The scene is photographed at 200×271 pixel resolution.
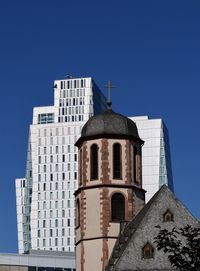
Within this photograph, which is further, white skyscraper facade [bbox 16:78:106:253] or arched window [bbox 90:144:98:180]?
white skyscraper facade [bbox 16:78:106:253]

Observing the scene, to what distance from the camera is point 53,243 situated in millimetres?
188250

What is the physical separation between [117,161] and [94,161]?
1.52 m

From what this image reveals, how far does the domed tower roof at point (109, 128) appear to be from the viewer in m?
54.8

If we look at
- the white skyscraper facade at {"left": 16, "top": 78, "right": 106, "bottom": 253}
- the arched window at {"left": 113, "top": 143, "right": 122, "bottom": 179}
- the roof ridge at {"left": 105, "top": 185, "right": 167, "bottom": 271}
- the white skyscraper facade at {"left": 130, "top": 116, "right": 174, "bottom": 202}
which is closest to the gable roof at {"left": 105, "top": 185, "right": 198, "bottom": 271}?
the roof ridge at {"left": 105, "top": 185, "right": 167, "bottom": 271}

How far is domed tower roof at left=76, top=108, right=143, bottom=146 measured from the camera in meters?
54.8

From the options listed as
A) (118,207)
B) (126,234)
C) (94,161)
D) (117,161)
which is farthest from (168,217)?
(94,161)

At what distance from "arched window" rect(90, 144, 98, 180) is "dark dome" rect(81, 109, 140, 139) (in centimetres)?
93

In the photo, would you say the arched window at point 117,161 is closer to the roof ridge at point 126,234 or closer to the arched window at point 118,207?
the arched window at point 118,207

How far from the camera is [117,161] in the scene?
5444 centimetres

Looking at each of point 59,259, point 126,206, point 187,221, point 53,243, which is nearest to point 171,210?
point 187,221

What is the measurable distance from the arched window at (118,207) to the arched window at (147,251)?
681 centimetres

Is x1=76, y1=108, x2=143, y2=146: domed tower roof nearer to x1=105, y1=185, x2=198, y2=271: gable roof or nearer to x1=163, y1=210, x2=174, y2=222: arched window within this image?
x1=105, y1=185, x2=198, y2=271: gable roof

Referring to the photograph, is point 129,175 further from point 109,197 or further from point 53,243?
point 53,243

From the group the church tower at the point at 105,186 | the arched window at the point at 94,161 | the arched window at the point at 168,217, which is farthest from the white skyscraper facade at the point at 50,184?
the arched window at the point at 168,217
